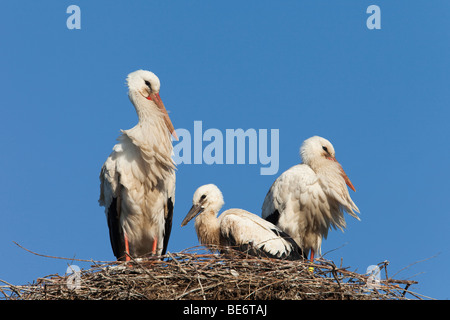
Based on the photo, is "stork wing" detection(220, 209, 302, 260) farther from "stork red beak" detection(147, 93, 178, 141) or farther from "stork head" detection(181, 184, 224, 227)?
"stork red beak" detection(147, 93, 178, 141)

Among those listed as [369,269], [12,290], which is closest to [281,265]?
[369,269]

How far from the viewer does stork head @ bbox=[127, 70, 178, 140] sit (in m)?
7.07

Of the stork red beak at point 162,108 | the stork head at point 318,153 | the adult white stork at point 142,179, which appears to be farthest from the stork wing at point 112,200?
the stork head at point 318,153

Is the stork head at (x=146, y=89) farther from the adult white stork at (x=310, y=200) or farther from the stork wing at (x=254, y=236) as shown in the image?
the adult white stork at (x=310, y=200)

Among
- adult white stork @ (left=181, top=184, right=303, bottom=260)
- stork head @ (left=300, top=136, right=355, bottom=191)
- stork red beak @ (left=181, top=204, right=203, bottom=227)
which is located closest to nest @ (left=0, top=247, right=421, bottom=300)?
adult white stork @ (left=181, top=184, right=303, bottom=260)

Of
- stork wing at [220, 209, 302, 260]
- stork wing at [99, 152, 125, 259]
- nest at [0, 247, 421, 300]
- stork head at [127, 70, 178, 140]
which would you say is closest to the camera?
nest at [0, 247, 421, 300]

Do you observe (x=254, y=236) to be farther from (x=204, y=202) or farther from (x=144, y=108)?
(x=144, y=108)

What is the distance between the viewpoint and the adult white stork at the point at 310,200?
786 centimetres

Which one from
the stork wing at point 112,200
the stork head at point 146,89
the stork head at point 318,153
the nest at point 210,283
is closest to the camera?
the nest at point 210,283

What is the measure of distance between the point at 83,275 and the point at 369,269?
6.68 ft

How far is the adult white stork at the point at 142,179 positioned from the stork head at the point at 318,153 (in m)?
1.68

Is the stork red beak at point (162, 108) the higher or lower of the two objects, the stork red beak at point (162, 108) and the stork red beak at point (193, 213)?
the higher

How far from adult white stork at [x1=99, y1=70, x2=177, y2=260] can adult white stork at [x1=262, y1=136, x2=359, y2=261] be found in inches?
50.7

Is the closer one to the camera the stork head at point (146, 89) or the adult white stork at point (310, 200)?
the stork head at point (146, 89)
